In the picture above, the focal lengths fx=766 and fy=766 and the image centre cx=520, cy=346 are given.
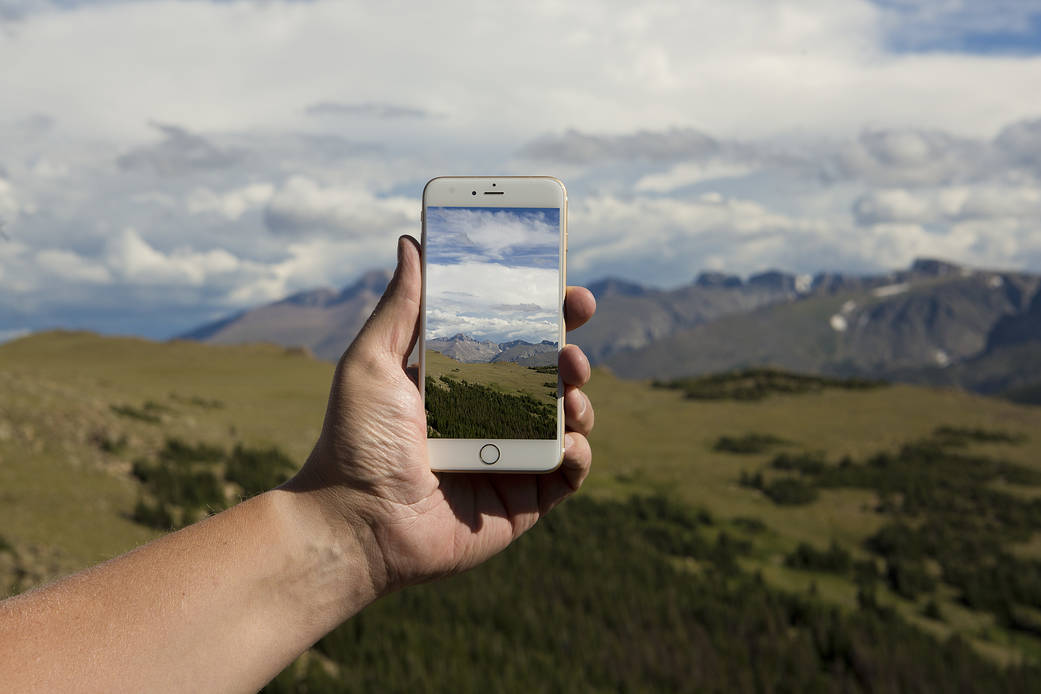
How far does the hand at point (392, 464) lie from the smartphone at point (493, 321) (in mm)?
118

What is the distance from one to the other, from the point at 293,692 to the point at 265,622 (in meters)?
5.30

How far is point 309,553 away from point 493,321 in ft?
3.93

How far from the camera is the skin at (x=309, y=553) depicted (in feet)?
7.30

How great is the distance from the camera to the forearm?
85.0 inches

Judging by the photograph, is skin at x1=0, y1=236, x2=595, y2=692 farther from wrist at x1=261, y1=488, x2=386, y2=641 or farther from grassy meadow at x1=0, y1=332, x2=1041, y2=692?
grassy meadow at x1=0, y1=332, x2=1041, y2=692

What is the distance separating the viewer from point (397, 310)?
2.92 m

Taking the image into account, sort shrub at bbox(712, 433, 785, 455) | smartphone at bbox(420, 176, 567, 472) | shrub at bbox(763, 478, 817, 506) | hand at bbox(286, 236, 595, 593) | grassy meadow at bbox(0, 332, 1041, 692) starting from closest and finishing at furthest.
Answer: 1. hand at bbox(286, 236, 595, 593)
2. smartphone at bbox(420, 176, 567, 472)
3. grassy meadow at bbox(0, 332, 1041, 692)
4. shrub at bbox(763, 478, 817, 506)
5. shrub at bbox(712, 433, 785, 455)

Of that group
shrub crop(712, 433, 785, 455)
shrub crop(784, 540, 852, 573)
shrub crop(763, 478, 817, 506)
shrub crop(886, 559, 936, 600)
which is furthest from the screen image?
shrub crop(712, 433, 785, 455)

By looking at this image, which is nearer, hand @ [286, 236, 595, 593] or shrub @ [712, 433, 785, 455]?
hand @ [286, 236, 595, 593]

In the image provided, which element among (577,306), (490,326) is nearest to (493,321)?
(490,326)

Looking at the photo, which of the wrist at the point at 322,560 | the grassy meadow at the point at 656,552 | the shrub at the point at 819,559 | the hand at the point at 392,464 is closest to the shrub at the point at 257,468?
the grassy meadow at the point at 656,552

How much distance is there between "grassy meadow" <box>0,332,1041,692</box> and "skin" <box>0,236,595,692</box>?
314 millimetres

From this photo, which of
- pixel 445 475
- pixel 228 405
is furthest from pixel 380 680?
Result: pixel 228 405

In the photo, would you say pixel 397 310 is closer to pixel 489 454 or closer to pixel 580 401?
Result: pixel 489 454
